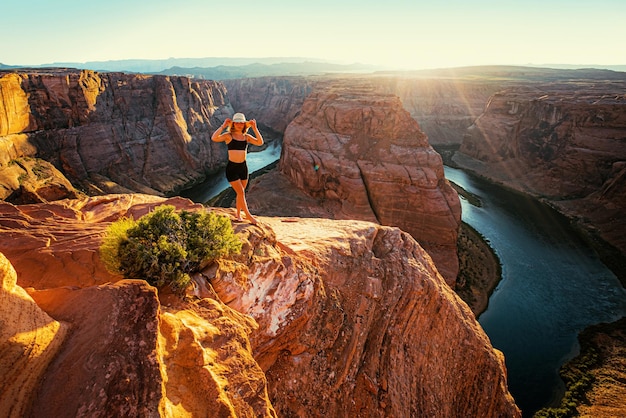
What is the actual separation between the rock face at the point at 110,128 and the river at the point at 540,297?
2083 inches

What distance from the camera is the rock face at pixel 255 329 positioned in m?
3.97

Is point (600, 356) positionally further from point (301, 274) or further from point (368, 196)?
point (301, 274)

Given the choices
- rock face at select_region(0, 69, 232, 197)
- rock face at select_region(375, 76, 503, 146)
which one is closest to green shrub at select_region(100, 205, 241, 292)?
rock face at select_region(0, 69, 232, 197)

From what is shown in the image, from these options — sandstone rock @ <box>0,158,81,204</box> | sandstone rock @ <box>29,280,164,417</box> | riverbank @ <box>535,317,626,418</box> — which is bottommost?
riverbank @ <box>535,317,626,418</box>

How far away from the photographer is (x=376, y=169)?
127 feet

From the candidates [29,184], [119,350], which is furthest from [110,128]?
[119,350]

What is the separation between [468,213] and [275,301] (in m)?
48.6

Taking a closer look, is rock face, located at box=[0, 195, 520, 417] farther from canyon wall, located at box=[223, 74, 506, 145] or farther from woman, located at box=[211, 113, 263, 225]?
canyon wall, located at box=[223, 74, 506, 145]

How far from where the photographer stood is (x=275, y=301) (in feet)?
26.8

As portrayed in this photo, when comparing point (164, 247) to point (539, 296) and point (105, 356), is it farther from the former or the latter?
point (539, 296)

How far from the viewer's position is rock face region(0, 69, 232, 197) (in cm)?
4444

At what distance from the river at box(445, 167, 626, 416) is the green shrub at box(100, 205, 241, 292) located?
26.0 metres

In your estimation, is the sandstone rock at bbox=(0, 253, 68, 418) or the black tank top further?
the black tank top

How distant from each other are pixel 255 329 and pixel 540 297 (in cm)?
3541
